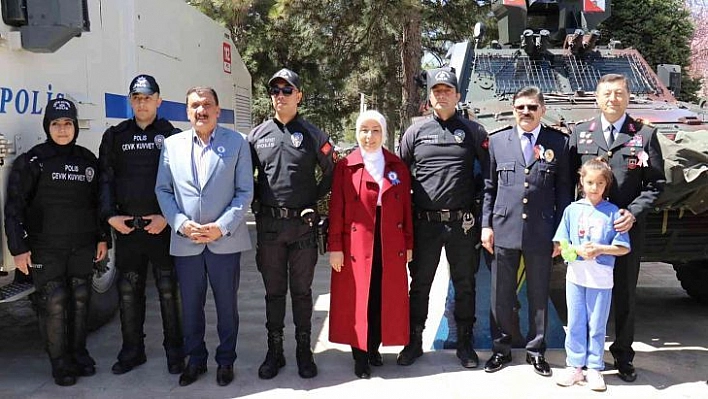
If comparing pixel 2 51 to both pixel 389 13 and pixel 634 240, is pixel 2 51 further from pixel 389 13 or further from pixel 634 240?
pixel 389 13

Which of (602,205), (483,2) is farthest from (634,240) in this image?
(483,2)

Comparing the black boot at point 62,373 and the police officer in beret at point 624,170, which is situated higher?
the police officer in beret at point 624,170

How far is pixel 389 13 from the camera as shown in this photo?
995cm

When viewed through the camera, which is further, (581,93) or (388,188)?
(581,93)

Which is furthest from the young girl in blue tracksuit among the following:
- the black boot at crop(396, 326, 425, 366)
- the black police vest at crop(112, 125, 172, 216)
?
the black police vest at crop(112, 125, 172, 216)

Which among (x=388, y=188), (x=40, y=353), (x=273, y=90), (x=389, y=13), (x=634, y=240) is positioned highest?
(x=389, y=13)

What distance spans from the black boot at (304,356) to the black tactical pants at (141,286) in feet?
2.36

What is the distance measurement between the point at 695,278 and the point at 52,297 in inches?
192

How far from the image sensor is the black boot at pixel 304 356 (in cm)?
397

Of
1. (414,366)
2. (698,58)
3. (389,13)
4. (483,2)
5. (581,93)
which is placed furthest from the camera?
(698,58)

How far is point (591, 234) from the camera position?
3.74 m

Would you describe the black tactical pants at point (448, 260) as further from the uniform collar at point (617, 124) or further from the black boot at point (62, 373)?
the black boot at point (62, 373)

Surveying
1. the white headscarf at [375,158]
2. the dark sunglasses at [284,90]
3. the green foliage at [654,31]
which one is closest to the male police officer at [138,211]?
the dark sunglasses at [284,90]

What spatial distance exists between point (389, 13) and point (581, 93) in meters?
4.91
